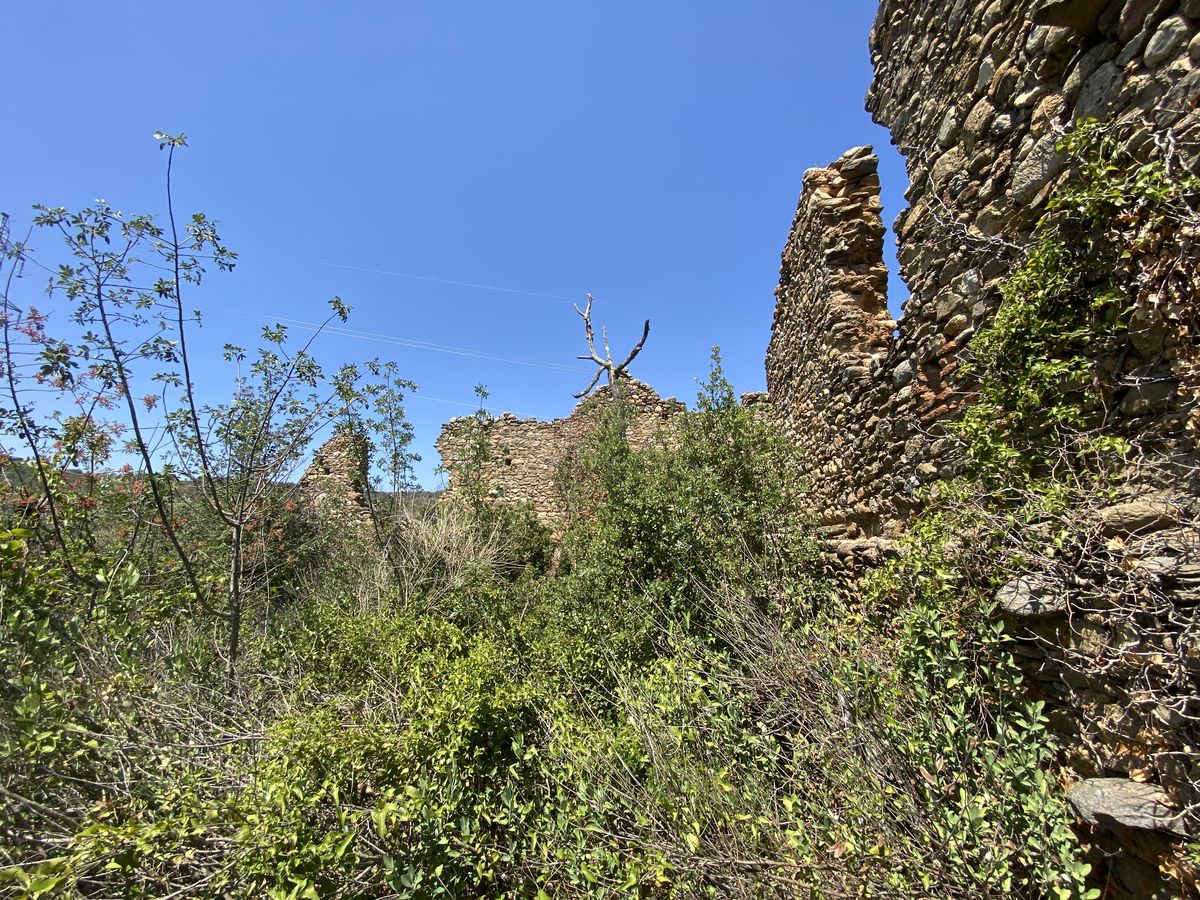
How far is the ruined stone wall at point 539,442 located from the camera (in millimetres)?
10961

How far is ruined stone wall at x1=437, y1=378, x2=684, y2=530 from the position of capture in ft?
36.0

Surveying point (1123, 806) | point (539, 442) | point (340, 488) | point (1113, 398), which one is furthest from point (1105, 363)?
point (340, 488)

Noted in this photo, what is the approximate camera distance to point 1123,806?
1626 mm

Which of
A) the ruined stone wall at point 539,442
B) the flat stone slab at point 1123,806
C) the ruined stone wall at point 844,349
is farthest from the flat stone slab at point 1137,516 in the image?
the ruined stone wall at point 539,442

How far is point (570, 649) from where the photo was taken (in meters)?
4.15

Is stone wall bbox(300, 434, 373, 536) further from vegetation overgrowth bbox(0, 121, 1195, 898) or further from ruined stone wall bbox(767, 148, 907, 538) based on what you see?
ruined stone wall bbox(767, 148, 907, 538)

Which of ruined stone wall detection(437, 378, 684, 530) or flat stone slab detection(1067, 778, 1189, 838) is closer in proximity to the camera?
flat stone slab detection(1067, 778, 1189, 838)

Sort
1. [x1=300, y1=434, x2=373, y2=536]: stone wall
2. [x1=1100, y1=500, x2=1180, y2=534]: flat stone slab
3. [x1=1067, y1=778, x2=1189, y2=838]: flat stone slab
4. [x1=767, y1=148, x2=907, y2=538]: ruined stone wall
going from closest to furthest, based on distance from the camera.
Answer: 1. [x1=1067, y1=778, x2=1189, y2=838]: flat stone slab
2. [x1=1100, y1=500, x2=1180, y2=534]: flat stone slab
3. [x1=767, y1=148, x2=907, y2=538]: ruined stone wall
4. [x1=300, y1=434, x2=373, y2=536]: stone wall

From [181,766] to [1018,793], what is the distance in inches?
159

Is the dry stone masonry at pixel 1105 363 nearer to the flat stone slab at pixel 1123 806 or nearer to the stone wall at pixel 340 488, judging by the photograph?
the flat stone slab at pixel 1123 806

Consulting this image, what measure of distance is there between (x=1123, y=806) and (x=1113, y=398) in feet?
4.94

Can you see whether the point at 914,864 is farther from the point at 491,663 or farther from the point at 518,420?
the point at 518,420

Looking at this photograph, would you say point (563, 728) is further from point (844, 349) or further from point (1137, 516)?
point (844, 349)

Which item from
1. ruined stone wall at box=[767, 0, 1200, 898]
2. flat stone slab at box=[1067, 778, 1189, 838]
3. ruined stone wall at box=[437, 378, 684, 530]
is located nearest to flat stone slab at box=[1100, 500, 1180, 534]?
ruined stone wall at box=[767, 0, 1200, 898]
